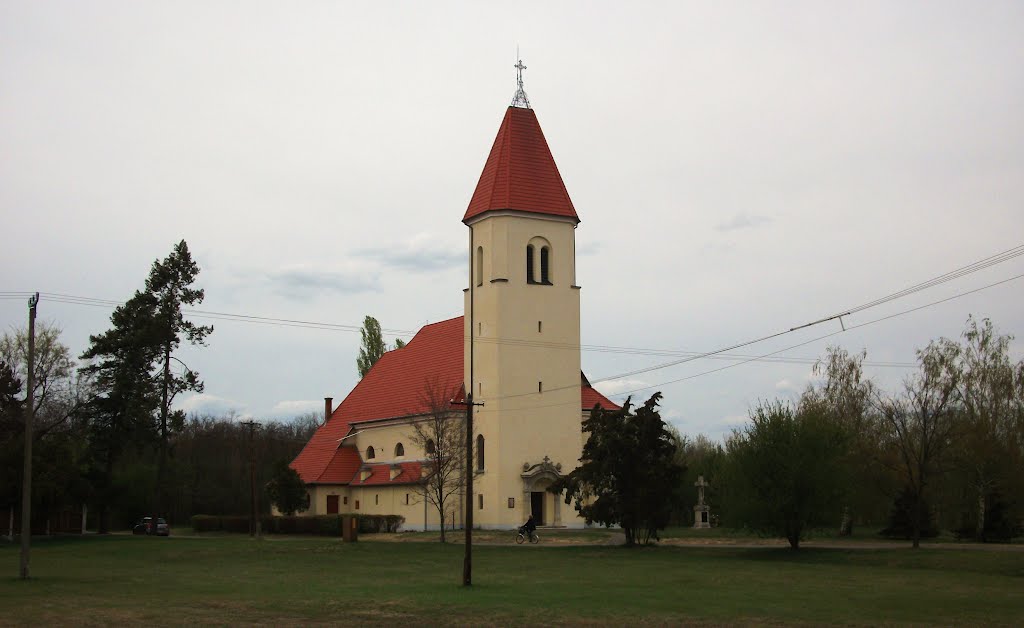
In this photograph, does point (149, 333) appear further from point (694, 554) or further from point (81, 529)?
point (694, 554)

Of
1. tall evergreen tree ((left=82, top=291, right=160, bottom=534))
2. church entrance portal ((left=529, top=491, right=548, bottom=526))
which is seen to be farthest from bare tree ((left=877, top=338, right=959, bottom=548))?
tall evergreen tree ((left=82, top=291, right=160, bottom=534))

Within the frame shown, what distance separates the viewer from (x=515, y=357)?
201 feet

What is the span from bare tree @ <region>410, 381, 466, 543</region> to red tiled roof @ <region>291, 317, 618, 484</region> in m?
3.33

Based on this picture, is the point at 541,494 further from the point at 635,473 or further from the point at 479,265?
the point at 635,473

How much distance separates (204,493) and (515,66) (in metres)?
45.2

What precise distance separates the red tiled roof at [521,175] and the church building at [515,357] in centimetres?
7

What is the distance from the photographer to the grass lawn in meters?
22.7

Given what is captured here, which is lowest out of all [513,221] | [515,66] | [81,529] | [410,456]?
[81,529]

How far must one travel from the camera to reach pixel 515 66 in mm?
63844

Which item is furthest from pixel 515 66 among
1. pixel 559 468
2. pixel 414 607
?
pixel 414 607

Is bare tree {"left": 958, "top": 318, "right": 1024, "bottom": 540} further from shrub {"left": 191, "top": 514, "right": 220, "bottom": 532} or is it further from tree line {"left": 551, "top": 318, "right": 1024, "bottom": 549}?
shrub {"left": 191, "top": 514, "right": 220, "bottom": 532}

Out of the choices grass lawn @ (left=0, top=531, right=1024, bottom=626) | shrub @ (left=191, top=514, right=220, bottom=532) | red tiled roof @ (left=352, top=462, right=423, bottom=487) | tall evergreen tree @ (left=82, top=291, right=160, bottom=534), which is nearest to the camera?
grass lawn @ (left=0, top=531, right=1024, bottom=626)

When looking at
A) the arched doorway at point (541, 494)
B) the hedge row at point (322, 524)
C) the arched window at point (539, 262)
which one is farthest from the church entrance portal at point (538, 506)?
the arched window at point (539, 262)

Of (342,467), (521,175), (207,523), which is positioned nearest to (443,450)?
(521,175)
